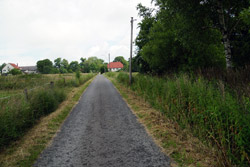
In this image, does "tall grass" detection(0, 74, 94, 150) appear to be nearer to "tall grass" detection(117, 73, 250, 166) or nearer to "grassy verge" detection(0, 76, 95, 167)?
"grassy verge" detection(0, 76, 95, 167)

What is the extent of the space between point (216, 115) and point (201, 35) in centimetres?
676

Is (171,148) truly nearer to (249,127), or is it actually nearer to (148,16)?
(249,127)

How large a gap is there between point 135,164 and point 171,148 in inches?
43.2

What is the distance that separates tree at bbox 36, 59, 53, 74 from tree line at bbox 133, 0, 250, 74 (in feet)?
266

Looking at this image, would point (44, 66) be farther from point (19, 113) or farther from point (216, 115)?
point (216, 115)

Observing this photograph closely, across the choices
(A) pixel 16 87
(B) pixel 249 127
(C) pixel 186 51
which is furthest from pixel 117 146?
(A) pixel 16 87

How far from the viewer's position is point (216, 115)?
11.0ft

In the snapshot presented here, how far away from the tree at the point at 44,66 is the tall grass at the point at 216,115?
84.7m

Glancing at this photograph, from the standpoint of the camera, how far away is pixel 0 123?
13.2 feet

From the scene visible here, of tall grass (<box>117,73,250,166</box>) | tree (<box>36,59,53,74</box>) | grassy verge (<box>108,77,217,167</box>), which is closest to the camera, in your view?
tall grass (<box>117,73,250,166</box>)

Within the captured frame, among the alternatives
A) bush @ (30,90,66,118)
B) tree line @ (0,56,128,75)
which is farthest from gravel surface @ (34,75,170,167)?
tree line @ (0,56,128,75)

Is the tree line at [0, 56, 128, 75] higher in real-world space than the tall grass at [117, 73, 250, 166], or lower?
higher

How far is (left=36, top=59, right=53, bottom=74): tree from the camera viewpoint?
266 feet

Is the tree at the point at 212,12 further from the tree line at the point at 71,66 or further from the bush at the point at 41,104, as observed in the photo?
the tree line at the point at 71,66
